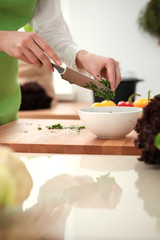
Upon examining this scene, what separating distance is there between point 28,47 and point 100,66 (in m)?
0.30

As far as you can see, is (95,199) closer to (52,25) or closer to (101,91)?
(101,91)

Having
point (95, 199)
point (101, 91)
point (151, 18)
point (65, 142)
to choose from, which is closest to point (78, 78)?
point (101, 91)

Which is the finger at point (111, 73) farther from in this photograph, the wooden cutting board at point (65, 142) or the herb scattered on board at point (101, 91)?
the wooden cutting board at point (65, 142)

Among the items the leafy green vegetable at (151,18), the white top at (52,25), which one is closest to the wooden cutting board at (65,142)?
the white top at (52,25)

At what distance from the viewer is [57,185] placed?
60cm

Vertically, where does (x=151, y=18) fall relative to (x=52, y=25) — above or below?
above

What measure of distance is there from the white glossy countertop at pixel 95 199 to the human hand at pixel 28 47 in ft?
1.57

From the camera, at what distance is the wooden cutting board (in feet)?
3.12

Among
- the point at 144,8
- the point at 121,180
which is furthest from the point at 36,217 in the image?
the point at 144,8

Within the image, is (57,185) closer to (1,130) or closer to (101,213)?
(101,213)

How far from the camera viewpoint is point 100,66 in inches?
53.9

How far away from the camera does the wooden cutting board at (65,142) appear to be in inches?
37.4

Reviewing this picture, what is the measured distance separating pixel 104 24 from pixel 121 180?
118 inches

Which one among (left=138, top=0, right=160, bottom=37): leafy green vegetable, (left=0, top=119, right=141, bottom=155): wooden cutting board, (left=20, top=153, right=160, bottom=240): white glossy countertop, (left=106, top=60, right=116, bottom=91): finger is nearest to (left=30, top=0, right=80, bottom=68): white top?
(left=106, top=60, right=116, bottom=91): finger
